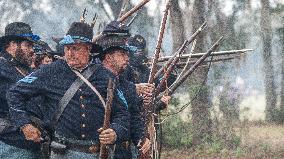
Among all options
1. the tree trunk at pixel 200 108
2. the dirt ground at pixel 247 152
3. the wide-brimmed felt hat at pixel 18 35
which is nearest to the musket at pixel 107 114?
the wide-brimmed felt hat at pixel 18 35

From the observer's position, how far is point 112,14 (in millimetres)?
23703

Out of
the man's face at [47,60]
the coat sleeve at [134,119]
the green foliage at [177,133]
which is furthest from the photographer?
the green foliage at [177,133]

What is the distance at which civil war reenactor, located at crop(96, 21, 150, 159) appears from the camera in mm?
5480

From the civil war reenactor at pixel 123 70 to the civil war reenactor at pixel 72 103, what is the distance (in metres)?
0.34

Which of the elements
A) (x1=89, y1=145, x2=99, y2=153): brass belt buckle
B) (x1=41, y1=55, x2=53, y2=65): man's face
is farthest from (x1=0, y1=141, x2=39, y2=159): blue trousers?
(x1=41, y1=55, x2=53, y2=65): man's face

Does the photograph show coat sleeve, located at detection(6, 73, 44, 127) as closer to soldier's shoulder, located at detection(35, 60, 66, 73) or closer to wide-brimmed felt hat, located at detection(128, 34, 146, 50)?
soldier's shoulder, located at detection(35, 60, 66, 73)

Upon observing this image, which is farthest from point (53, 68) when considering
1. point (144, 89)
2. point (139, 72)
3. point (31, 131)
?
point (139, 72)

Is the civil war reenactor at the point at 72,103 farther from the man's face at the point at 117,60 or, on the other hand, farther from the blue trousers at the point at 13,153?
the man's face at the point at 117,60

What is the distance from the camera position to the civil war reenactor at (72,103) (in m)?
4.95

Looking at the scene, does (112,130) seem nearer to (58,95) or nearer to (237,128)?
(58,95)

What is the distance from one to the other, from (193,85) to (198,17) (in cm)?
219

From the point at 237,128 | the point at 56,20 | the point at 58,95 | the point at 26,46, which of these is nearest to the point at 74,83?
the point at 58,95

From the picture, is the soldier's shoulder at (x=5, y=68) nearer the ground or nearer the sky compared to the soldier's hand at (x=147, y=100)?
nearer the sky

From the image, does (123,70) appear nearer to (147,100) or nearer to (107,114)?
(147,100)
